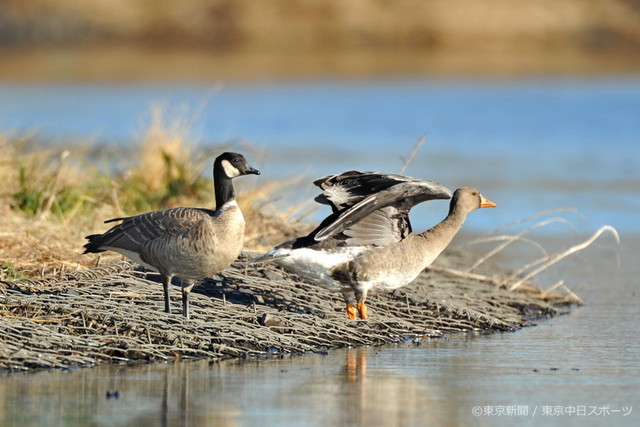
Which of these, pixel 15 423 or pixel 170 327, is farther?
pixel 170 327

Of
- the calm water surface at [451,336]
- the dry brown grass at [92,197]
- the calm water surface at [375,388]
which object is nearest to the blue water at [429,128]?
the calm water surface at [451,336]

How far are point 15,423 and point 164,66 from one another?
138ft

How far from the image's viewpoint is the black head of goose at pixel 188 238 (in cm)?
809

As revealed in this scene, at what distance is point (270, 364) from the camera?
776 centimetres

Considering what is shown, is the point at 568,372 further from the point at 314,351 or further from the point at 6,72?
the point at 6,72

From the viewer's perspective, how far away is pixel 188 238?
26.6ft

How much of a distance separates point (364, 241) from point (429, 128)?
19.8 m

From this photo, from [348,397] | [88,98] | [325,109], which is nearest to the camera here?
[348,397]

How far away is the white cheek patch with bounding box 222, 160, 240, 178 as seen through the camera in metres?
8.52

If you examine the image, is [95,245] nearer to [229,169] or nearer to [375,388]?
[229,169]

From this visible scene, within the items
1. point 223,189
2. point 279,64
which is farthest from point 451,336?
point 279,64

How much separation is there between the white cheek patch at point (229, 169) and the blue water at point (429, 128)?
14.3 ft

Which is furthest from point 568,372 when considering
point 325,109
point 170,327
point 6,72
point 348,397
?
point 6,72

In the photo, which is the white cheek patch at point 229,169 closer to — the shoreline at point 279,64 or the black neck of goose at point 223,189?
the black neck of goose at point 223,189
